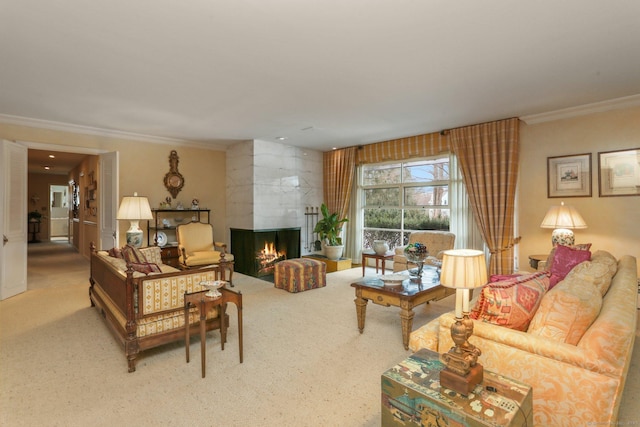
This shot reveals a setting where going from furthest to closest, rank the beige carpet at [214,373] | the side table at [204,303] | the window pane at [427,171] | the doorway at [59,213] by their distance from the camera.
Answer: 1. the doorway at [59,213]
2. the window pane at [427,171]
3. the side table at [204,303]
4. the beige carpet at [214,373]

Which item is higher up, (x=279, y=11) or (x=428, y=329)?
(x=279, y=11)

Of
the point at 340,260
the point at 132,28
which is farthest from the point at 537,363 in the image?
the point at 340,260

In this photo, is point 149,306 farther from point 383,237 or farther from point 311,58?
point 383,237

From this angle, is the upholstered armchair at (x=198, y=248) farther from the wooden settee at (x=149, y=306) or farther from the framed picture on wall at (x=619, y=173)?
the framed picture on wall at (x=619, y=173)

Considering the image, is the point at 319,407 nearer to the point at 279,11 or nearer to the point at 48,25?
the point at 279,11

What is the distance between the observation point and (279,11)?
2.17m

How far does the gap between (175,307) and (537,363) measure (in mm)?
2593

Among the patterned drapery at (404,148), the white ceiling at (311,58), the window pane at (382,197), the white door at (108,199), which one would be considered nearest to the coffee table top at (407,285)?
the white ceiling at (311,58)

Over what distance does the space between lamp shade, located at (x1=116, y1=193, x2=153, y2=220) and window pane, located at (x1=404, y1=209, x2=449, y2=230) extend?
4611 mm

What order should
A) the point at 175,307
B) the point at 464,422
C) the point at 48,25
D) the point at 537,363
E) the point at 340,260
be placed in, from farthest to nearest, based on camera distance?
the point at 340,260, the point at 175,307, the point at 48,25, the point at 537,363, the point at 464,422

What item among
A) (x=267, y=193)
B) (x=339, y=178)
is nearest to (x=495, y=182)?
(x=339, y=178)

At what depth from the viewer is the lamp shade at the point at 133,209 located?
14.5 ft

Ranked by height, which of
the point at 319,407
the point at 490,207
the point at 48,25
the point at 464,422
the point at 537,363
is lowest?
the point at 319,407

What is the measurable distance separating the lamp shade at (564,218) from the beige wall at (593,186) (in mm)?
336
